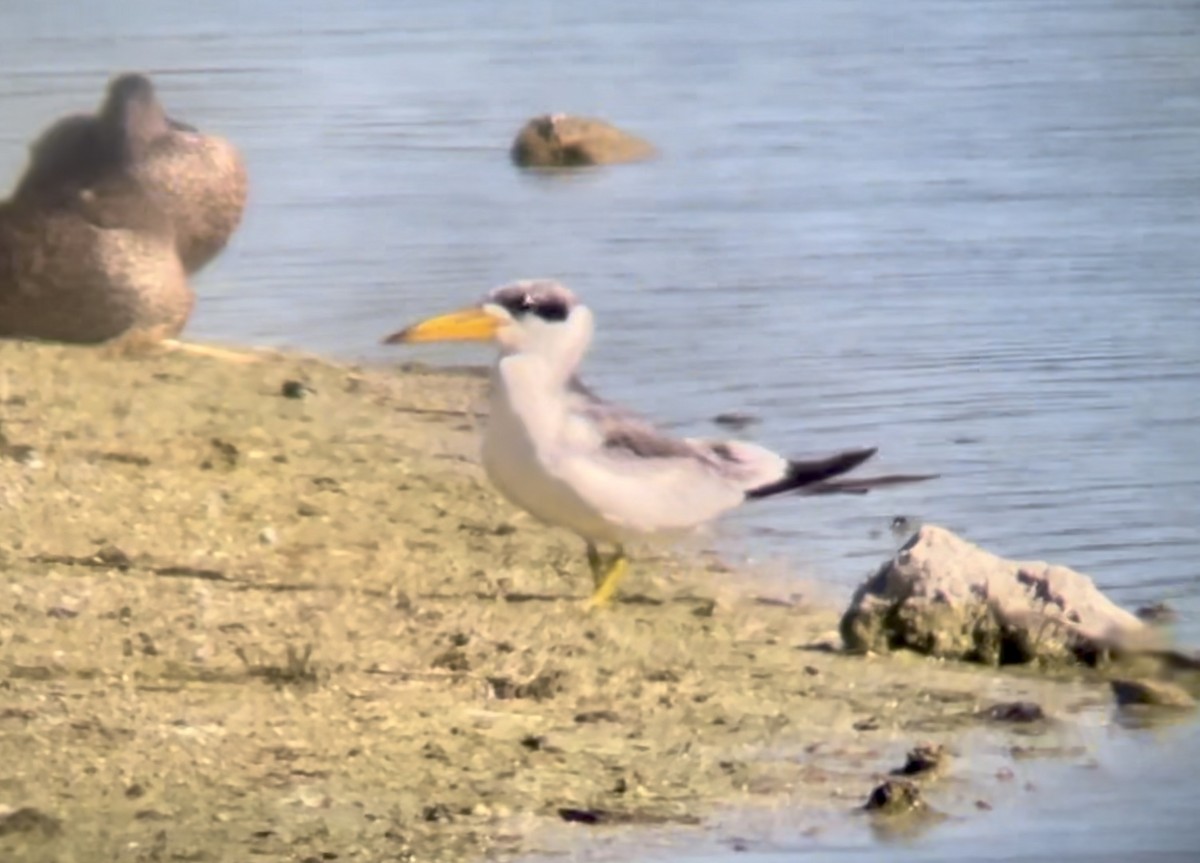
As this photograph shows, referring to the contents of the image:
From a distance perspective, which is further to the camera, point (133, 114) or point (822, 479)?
point (133, 114)

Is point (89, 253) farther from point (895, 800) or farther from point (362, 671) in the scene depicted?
point (895, 800)

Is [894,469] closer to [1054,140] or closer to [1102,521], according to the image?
[1102,521]

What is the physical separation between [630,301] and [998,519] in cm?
85

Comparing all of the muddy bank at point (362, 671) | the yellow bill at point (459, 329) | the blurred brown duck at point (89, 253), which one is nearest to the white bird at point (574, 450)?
the yellow bill at point (459, 329)

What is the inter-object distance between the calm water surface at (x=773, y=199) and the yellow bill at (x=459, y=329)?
0.57 meters

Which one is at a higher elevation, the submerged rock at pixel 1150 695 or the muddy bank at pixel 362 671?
the submerged rock at pixel 1150 695

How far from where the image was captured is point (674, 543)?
3.83m

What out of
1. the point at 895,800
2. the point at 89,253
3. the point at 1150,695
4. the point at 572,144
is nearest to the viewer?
the point at 895,800

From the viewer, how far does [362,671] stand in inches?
127

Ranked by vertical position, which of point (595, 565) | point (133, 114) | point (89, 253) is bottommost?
point (89, 253)

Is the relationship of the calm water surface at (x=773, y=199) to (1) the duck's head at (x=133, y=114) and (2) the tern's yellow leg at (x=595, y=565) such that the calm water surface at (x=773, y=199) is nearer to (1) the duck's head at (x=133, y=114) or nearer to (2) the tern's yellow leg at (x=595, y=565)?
(1) the duck's head at (x=133, y=114)

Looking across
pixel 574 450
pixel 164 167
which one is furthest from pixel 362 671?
pixel 164 167

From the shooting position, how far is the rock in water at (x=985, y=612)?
3.33 metres

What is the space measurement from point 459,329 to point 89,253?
140 cm
